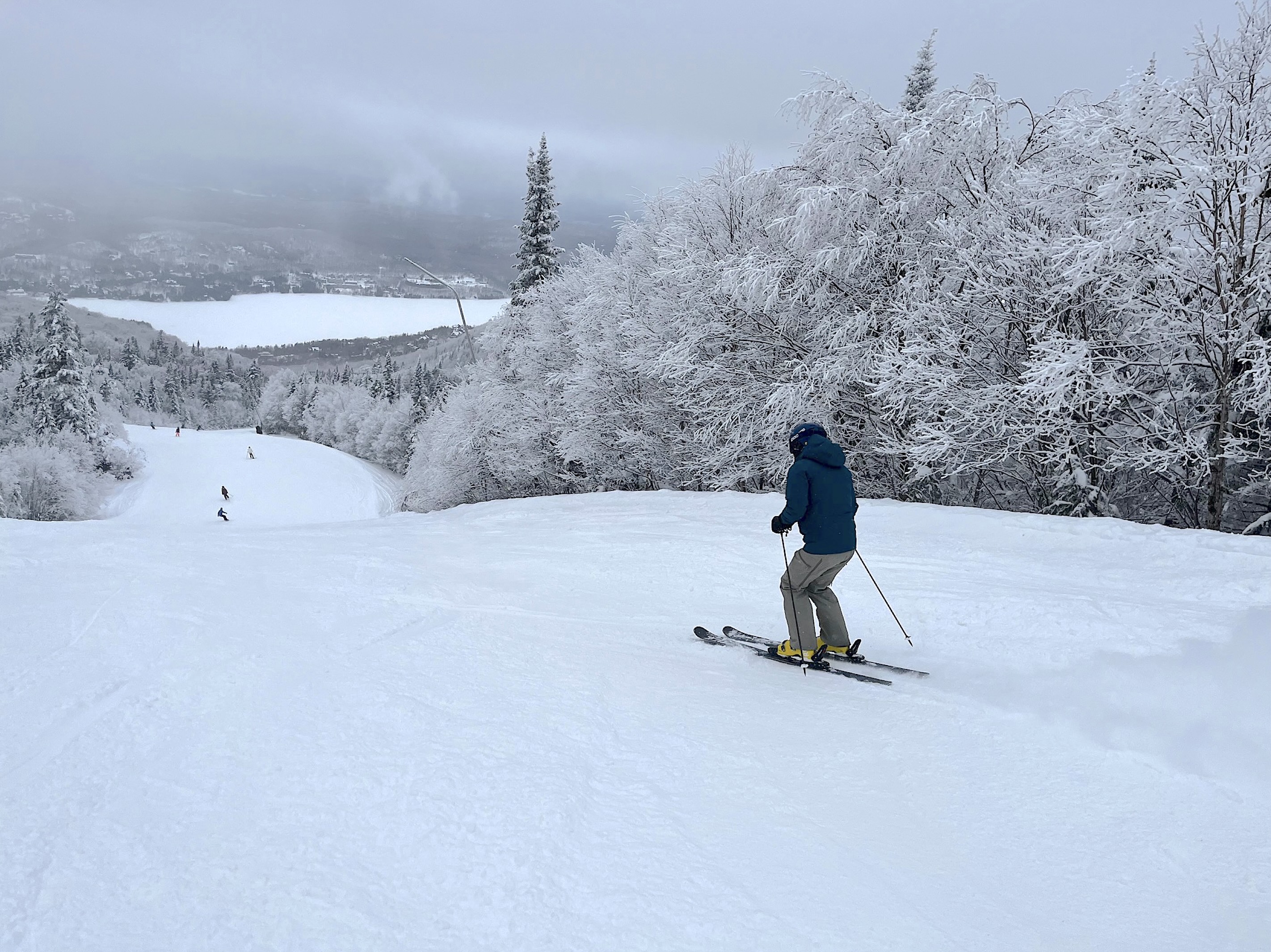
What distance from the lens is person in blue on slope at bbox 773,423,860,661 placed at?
552cm

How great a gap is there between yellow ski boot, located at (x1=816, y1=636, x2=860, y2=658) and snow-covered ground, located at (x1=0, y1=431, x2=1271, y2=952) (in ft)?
1.10

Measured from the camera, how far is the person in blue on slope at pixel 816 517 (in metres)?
5.52

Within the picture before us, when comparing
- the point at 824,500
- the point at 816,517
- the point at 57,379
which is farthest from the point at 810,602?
the point at 57,379

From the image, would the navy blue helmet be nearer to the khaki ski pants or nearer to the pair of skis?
the khaki ski pants

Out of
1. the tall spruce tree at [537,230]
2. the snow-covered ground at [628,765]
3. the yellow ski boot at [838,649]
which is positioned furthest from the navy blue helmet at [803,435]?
the tall spruce tree at [537,230]

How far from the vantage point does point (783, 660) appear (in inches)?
237

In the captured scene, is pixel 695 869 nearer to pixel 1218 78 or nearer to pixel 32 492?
pixel 1218 78

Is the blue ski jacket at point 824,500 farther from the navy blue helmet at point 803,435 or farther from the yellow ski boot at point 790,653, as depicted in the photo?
the yellow ski boot at point 790,653

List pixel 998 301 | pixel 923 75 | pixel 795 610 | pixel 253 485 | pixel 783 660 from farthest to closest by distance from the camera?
pixel 253 485
pixel 923 75
pixel 998 301
pixel 783 660
pixel 795 610

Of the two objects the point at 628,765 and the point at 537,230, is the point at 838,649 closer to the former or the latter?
the point at 628,765

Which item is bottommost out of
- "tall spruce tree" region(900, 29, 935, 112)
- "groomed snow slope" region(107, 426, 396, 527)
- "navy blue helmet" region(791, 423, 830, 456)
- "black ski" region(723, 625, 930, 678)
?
"groomed snow slope" region(107, 426, 396, 527)

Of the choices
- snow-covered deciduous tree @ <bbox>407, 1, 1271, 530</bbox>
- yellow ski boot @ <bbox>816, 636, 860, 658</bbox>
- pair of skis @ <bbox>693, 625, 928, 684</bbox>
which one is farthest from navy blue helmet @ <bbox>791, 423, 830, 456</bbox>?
snow-covered deciduous tree @ <bbox>407, 1, 1271, 530</bbox>

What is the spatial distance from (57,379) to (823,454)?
62.1 metres

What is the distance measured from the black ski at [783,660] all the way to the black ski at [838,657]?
0.17ft
